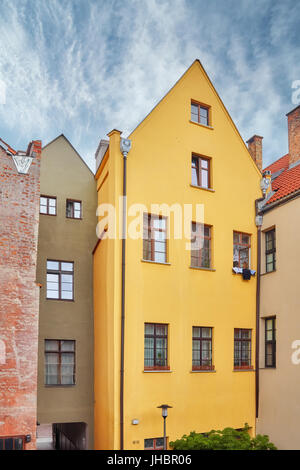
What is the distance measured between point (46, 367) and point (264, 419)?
754 centimetres

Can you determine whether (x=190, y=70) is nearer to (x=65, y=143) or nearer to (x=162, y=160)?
(x=162, y=160)

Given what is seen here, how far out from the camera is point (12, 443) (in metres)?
12.2

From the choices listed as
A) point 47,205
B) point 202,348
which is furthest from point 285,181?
point 47,205

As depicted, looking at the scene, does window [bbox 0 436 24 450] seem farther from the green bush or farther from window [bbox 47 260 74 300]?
window [bbox 47 260 74 300]

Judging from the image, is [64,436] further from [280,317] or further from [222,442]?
[280,317]

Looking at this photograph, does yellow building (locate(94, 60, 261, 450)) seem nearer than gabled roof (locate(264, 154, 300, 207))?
Yes

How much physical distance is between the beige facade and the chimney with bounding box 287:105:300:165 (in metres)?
3.16

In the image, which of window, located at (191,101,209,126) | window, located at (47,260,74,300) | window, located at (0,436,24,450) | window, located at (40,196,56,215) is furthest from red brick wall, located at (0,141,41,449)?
window, located at (191,101,209,126)

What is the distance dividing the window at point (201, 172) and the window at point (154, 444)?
8.50 meters

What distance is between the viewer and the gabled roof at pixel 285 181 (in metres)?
17.4

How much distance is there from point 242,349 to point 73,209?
25.5 feet

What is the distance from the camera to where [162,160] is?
54.9ft

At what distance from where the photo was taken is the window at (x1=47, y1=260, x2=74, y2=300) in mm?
16641
